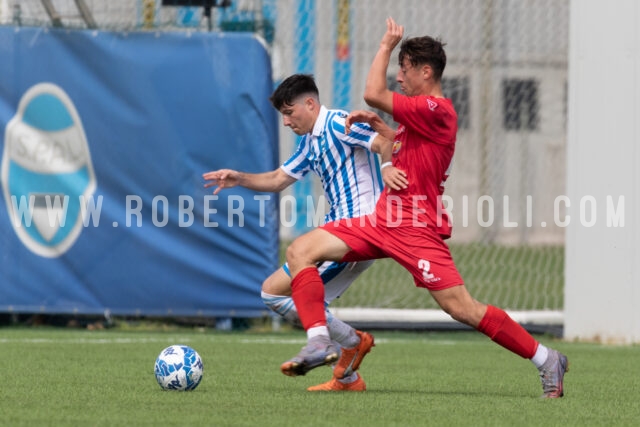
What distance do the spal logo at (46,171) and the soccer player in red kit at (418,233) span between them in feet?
13.9

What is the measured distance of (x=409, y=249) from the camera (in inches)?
237

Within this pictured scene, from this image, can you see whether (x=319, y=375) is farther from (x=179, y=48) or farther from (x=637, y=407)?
(x=179, y=48)

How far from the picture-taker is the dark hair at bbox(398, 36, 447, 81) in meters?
6.04

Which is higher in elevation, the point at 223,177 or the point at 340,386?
the point at 223,177

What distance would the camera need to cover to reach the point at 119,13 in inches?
413

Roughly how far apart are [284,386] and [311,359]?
853mm

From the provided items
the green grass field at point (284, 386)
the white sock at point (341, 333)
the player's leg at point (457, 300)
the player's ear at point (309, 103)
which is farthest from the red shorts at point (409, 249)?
the player's ear at point (309, 103)

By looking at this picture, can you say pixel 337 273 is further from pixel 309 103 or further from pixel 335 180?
pixel 309 103

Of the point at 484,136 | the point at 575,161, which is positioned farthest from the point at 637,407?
the point at 484,136

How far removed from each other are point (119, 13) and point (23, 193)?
1.71 m

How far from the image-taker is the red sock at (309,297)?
6105 millimetres

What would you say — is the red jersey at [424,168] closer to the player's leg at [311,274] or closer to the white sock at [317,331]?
the player's leg at [311,274]

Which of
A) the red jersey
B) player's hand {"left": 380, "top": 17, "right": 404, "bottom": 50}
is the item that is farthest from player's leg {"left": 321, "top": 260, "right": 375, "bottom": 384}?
player's hand {"left": 380, "top": 17, "right": 404, "bottom": 50}

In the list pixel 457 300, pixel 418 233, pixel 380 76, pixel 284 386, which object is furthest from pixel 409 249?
pixel 284 386
